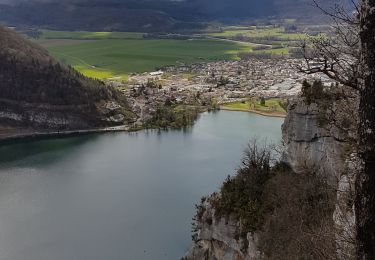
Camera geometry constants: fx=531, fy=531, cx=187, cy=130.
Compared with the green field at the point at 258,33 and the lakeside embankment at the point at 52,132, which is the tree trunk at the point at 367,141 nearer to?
the lakeside embankment at the point at 52,132

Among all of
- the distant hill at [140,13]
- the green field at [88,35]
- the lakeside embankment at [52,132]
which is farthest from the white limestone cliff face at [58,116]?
the distant hill at [140,13]

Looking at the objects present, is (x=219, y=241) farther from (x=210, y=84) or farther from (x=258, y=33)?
(x=258, y=33)

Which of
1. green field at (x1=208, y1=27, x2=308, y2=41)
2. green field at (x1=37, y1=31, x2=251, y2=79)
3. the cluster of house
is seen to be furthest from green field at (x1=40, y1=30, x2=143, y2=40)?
the cluster of house

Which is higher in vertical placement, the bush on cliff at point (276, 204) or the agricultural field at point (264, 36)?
the agricultural field at point (264, 36)

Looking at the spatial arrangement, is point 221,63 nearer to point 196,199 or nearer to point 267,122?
point 267,122

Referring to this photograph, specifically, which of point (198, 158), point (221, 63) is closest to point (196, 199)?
point (198, 158)

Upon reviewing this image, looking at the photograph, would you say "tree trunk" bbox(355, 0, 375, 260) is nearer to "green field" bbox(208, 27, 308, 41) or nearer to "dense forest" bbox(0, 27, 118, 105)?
"dense forest" bbox(0, 27, 118, 105)
